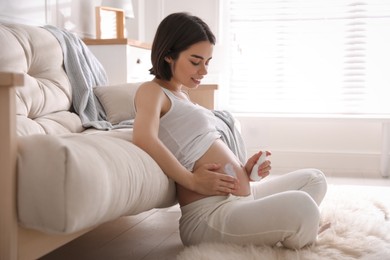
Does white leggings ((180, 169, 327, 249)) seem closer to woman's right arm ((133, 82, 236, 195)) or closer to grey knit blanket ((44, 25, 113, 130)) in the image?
woman's right arm ((133, 82, 236, 195))

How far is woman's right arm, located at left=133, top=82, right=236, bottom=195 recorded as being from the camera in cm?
139

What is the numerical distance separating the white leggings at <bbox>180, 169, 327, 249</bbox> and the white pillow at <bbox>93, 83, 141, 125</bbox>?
32.7 inches

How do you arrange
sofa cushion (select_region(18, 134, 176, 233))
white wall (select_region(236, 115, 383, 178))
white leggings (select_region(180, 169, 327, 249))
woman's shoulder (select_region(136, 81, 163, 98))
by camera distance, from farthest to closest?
white wall (select_region(236, 115, 383, 178)) → woman's shoulder (select_region(136, 81, 163, 98)) → white leggings (select_region(180, 169, 327, 249)) → sofa cushion (select_region(18, 134, 176, 233))

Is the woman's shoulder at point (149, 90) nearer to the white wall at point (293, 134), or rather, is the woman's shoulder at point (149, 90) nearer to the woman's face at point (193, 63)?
the woman's face at point (193, 63)

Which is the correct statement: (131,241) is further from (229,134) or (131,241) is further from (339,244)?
(339,244)

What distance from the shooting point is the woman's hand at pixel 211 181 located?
4.69 ft

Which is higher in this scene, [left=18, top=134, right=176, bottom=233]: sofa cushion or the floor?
[left=18, top=134, right=176, bottom=233]: sofa cushion

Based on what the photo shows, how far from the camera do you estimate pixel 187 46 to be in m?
1.54

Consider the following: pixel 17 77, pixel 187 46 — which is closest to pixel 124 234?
pixel 187 46

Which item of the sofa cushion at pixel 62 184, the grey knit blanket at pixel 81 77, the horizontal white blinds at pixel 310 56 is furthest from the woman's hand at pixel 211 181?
the horizontal white blinds at pixel 310 56

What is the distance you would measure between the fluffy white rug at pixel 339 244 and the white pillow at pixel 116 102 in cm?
92

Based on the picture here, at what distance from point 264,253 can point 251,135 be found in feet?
8.58

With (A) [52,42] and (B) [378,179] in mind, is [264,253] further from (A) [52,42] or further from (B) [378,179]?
(B) [378,179]

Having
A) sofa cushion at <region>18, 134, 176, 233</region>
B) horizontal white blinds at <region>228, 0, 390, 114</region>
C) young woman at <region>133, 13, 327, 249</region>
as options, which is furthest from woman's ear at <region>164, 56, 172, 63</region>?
horizontal white blinds at <region>228, 0, 390, 114</region>
